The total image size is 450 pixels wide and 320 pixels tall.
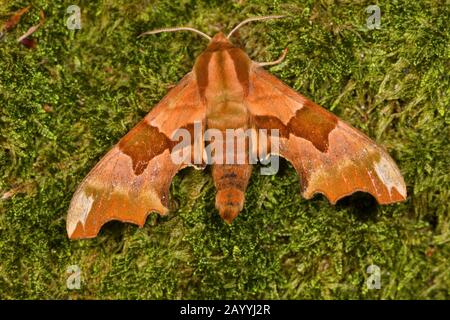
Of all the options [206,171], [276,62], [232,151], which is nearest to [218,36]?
[276,62]

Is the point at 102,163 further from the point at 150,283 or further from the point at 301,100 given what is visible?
the point at 301,100

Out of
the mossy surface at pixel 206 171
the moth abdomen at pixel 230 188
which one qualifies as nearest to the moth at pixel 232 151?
the moth abdomen at pixel 230 188

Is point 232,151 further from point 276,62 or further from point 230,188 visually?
point 276,62

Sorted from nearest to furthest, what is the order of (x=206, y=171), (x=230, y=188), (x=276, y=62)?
(x=230, y=188), (x=276, y=62), (x=206, y=171)

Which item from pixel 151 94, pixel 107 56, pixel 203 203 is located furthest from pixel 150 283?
pixel 107 56
